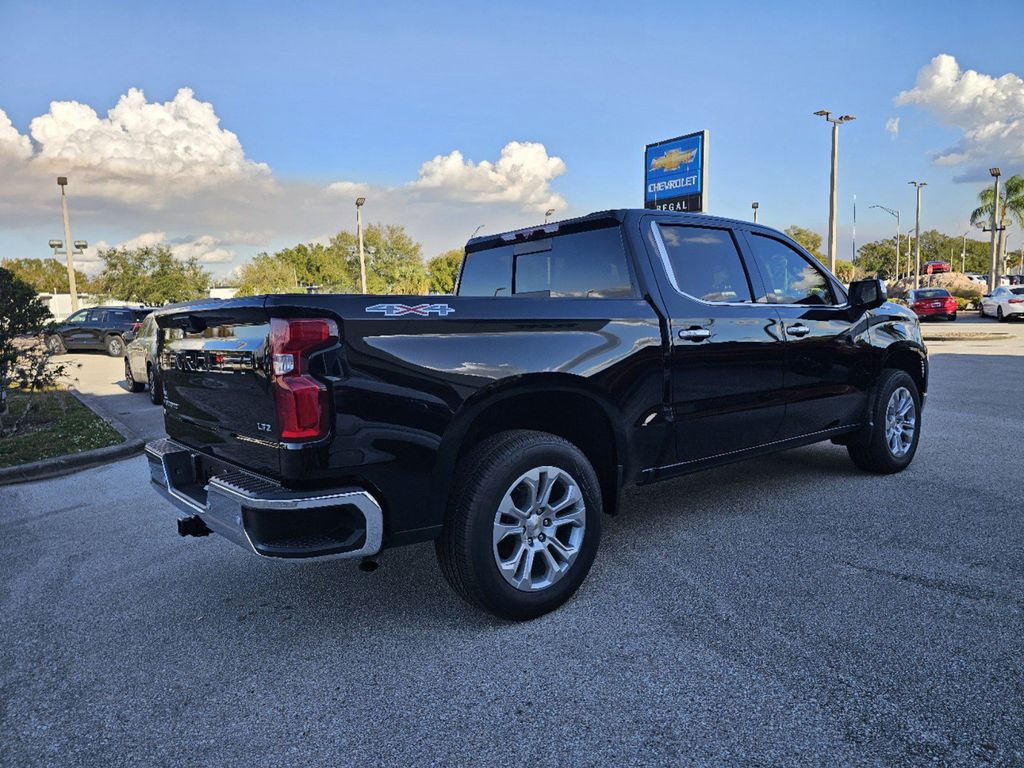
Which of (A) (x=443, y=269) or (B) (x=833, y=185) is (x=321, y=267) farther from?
(B) (x=833, y=185)

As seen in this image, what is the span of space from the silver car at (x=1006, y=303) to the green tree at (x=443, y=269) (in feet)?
Result: 131

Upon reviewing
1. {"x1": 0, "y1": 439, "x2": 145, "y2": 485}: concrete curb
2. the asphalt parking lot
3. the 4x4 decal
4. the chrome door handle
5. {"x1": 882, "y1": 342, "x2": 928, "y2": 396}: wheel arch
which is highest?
the 4x4 decal

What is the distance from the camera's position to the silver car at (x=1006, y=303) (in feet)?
93.5

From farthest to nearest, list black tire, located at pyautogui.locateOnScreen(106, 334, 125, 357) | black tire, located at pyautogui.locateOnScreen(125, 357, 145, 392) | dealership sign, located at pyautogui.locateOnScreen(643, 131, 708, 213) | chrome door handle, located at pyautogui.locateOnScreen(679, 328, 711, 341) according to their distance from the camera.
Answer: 1. dealership sign, located at pyautogui.locateOnScreen(643, 131, 708, 213)
2. black tire, located at pyautogui.locateOnScreen(106, 334, 125, 357)
3. black tire, located at pyautogui.locateOnScreen(125, 357, 145, 392)
4. chrome door handle, located at pyautogui.locateOnScreen(679, 328, 711, 341)

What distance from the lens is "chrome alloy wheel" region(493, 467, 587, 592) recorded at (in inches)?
124

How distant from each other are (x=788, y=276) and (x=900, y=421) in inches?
69.6

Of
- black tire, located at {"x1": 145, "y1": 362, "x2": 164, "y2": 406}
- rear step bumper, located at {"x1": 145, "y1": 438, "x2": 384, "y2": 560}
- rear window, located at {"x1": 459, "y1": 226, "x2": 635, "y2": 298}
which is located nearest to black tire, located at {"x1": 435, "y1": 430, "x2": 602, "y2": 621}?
rear step bumper, located at {"x1": 145, "y1": 438, "x2": 384, "y2": 560}

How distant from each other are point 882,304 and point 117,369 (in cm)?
1746

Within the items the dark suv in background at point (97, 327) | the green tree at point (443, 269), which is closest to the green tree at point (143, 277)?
the green tree at point (443, 269)

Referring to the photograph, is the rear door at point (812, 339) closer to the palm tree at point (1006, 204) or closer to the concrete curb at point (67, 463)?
the concrete curb at point (67, 463)

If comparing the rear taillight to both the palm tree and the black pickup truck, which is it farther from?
the palm tree

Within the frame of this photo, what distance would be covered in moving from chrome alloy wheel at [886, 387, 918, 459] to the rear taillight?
4.49 meters

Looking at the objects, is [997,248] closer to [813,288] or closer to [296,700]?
[813,288]

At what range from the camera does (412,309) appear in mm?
2875
